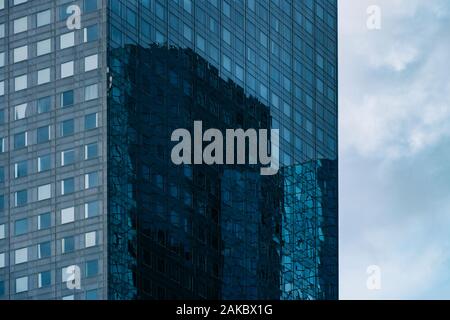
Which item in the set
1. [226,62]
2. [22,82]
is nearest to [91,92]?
[22,82]

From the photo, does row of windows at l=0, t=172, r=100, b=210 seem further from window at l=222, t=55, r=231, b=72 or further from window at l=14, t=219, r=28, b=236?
window at l=222, t=55, r=231, b=72

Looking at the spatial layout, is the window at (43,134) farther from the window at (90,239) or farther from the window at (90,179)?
the window at (90,239)

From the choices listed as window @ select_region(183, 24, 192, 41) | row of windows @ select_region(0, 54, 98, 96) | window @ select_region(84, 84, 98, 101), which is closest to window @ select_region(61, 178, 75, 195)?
window @ select_region(84, 84, 98, 101)

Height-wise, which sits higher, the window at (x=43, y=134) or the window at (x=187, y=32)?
the window at (x=187, y=32)

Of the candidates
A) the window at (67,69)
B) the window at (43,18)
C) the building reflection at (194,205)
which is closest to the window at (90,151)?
the building reflection at (194,205)

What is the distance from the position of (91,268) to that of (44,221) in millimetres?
7077

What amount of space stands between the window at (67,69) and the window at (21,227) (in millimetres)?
12778

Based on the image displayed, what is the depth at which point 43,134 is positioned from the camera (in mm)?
164750

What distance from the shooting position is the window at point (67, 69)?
165 m

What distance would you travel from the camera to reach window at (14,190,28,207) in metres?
164

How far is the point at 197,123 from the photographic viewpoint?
174125mm

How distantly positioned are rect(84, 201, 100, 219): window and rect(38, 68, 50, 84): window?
12.8 m

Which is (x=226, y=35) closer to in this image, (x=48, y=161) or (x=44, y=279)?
(x=48, y=161)
